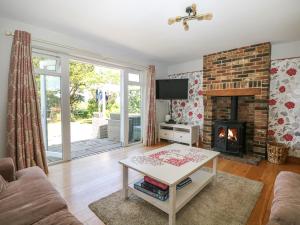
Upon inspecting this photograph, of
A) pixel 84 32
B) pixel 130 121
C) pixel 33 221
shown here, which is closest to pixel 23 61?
pixel 84 32

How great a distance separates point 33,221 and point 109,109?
6.89 meters

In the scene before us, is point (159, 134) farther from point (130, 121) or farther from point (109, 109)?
point (109, 109)

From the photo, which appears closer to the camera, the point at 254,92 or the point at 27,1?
the point at 27,1

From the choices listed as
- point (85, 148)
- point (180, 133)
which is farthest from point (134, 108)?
point (85, 148)

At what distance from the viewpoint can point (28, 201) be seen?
1302 millimetres

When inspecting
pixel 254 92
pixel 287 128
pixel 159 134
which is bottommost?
pixel 159 134

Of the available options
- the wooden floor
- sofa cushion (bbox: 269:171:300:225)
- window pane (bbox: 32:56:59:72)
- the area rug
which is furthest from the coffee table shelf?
window pane (bbox: 32:56:59:72)

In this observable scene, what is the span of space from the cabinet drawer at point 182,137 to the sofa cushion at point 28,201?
3390 millimetres

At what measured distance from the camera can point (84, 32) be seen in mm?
2891

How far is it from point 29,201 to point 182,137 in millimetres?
3667

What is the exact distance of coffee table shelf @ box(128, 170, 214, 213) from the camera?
1689 millimetres

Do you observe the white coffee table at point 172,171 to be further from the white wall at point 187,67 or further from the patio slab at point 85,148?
the white wall at point 187,67

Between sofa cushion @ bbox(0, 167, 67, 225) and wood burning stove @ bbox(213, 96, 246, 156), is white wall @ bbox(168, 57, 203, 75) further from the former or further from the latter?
sofa cushion @ bbox(0, 167, 67, 225)

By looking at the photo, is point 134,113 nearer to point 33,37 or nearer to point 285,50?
point 33,37
